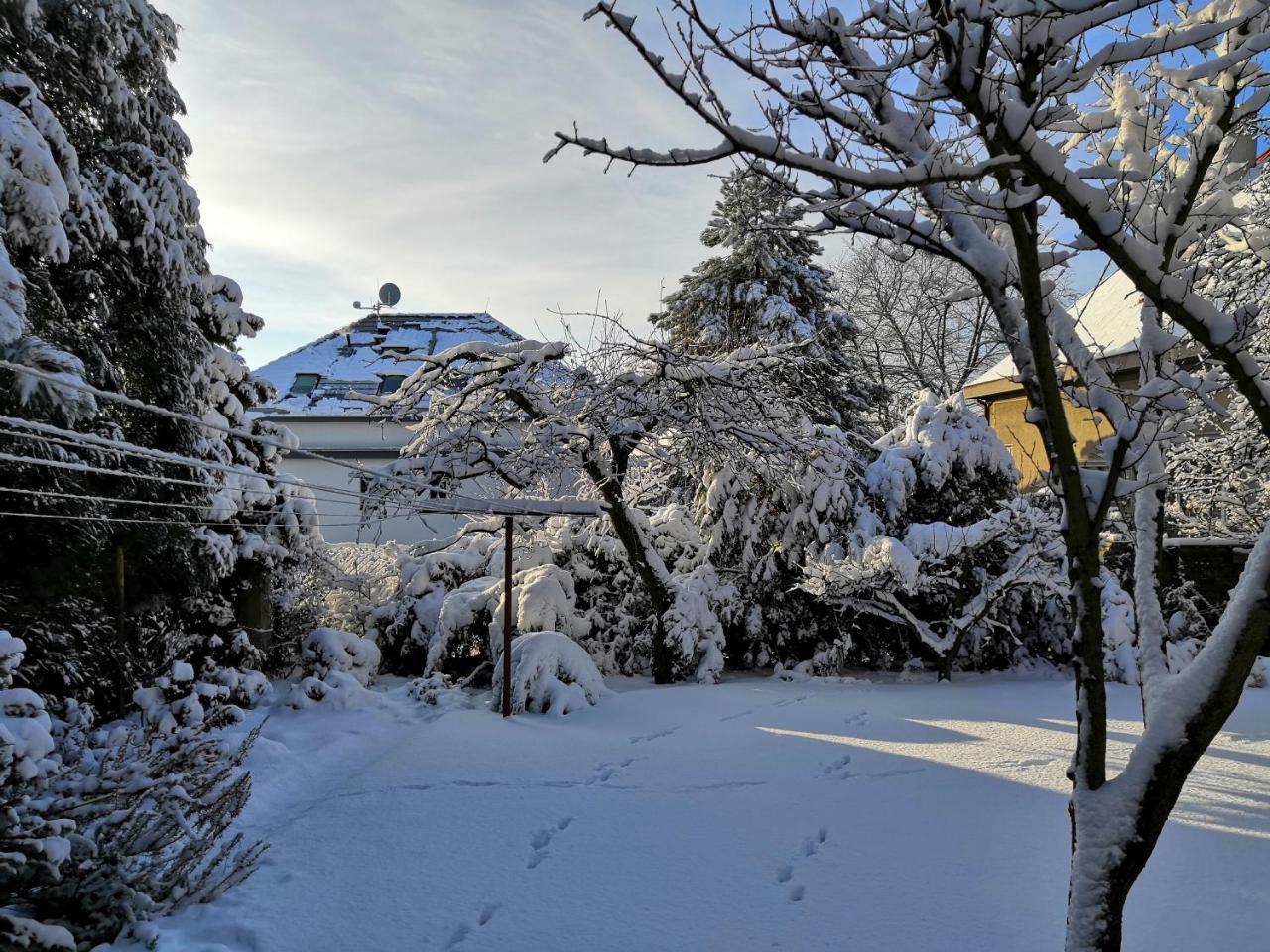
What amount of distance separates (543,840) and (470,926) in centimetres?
90

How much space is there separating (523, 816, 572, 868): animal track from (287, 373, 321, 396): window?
1704cm

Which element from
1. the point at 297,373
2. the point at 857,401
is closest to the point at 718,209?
the point at 857,401

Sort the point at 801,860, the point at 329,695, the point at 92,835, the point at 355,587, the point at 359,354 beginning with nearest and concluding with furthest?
the point at 92,835
the point at 801,860
the point at 329,695
the point at 355,587
the point at 359,354

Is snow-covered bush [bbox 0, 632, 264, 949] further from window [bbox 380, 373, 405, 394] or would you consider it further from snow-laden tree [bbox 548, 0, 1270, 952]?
window [bbox 380, 373, 405, 394]

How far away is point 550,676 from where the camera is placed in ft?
23.6

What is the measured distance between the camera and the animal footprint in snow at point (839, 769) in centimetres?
507

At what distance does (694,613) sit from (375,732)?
148 inches

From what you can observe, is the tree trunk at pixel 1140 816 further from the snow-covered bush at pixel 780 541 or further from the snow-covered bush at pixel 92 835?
the snow-covered bush at pixel 780 541

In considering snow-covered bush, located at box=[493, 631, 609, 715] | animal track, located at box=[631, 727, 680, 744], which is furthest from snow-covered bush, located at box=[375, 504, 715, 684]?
animal track, located at box=[631, 727, 680, 744]

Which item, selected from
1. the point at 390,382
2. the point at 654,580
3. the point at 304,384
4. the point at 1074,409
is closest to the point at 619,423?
the point at 654,580

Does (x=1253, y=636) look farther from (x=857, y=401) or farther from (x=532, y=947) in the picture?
(x=857, y=401)

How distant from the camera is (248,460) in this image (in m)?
8.03

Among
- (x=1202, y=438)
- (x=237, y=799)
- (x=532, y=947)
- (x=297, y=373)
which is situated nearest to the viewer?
(x=532, y=947)

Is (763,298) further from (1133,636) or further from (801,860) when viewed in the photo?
(801,860)
